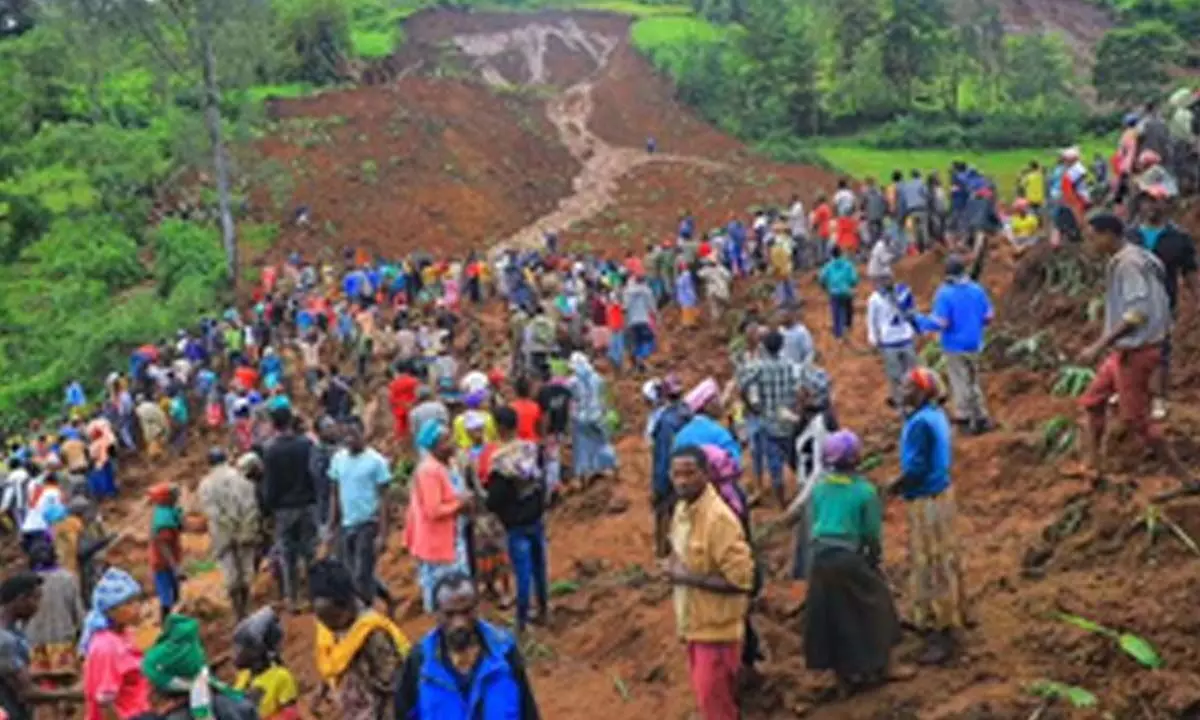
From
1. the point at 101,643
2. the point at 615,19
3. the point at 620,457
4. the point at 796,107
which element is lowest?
the point at 620,457

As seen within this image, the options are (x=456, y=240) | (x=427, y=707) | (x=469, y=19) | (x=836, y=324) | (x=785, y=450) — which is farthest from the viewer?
(x=469, y=19)

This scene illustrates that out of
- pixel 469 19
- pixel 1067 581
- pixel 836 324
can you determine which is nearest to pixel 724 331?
pixel 836 324

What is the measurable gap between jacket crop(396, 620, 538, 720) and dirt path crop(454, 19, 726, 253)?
3050cm

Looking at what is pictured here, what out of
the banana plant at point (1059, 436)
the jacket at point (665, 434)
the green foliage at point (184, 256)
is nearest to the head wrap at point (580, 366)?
the jacket at point (665, 434)

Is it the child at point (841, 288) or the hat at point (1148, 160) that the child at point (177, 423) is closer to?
the child at point (841, 288)

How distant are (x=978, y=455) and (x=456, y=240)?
28.4 m

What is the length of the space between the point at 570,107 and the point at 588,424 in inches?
1807

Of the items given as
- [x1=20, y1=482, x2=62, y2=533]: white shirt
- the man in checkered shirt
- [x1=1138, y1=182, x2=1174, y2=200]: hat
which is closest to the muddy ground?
the man in checkered shirt

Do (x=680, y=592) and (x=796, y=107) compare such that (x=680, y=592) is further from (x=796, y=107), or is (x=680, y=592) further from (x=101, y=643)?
(x=796, y=107)

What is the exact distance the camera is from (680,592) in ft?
18.6

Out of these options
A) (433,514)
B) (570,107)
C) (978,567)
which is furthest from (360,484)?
(570,107)

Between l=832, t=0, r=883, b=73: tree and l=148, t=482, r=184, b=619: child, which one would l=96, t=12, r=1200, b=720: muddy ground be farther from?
l=832, t=0, r=883, b=73: tree

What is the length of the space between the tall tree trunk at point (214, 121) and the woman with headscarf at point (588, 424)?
63.6 feet

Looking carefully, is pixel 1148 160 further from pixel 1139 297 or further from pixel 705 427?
pixel 705 427
